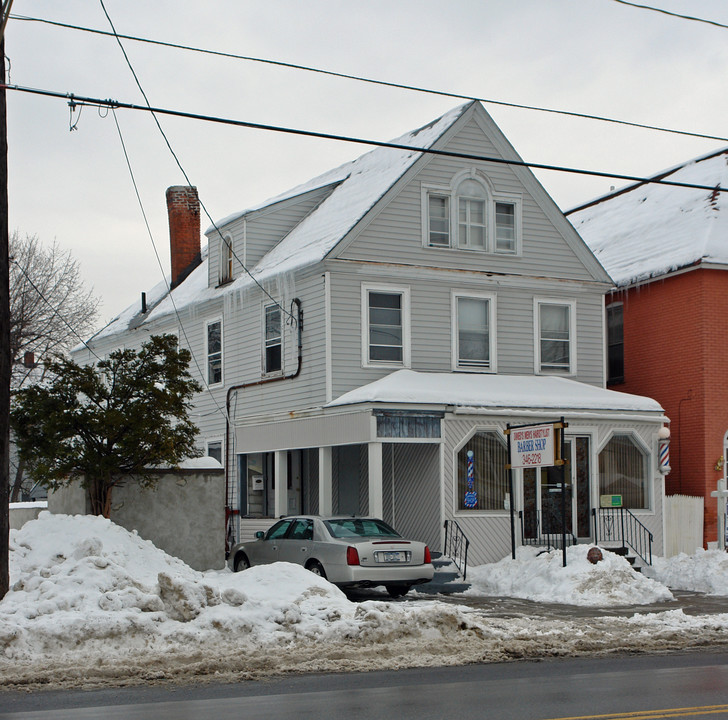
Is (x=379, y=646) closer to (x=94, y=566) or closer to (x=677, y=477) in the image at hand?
(x=94, y=566)

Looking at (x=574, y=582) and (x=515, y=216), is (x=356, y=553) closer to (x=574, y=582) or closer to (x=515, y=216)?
(x=574, y=582)

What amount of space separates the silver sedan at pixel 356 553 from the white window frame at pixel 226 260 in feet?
33.2

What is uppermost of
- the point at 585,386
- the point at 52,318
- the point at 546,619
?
the point at 52,318

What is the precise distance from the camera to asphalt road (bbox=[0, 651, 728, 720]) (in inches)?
338

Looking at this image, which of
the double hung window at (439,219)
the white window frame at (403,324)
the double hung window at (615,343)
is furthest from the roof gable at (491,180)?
the double hung window at (615,343)

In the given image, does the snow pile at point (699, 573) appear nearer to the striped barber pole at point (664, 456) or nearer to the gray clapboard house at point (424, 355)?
the gray clapboard house at point (424, 355)

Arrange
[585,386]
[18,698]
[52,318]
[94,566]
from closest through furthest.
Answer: [18,698] → [94,566] → [585,386] → [52,318]

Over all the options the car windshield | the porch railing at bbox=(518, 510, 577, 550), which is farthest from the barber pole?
the car windshield

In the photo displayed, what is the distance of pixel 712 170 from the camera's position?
29.7 metres

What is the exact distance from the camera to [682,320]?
2628 centimetres

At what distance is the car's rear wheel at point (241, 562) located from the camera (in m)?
20.9

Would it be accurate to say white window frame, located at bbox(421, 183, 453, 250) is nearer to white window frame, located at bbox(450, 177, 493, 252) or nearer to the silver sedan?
white window frame, located at bbox(450, 177, 493, 252)

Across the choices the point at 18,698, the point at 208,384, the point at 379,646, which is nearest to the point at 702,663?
the point at 379,646

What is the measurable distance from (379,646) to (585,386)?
14270mm
